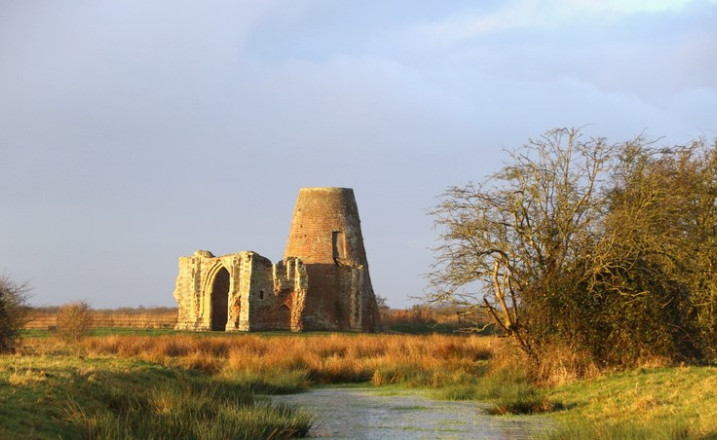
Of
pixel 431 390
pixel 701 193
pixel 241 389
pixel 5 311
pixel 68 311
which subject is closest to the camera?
pixel 241 389

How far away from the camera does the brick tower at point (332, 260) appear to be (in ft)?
136

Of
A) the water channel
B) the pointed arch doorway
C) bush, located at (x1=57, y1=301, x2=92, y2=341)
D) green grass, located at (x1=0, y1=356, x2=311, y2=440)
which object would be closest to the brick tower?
the pointed arch doorway

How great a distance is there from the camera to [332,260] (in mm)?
41781

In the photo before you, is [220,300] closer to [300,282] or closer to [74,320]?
[300,282]

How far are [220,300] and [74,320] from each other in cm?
1299

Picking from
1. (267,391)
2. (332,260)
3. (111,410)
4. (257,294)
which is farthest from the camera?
(332,260)

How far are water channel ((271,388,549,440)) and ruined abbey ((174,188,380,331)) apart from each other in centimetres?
2165

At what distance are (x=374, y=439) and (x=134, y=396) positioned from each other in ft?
11.0

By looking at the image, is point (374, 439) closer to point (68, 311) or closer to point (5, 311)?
point (5, 311)

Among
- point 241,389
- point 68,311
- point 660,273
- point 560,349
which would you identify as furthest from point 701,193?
point 68,311

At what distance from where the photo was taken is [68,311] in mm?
30969

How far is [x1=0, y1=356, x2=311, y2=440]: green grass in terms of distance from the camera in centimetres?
1006

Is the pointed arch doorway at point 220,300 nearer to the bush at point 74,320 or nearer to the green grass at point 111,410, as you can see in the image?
the bush at point 74,320

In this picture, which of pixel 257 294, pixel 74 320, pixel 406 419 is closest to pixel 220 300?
pixel 257 294
